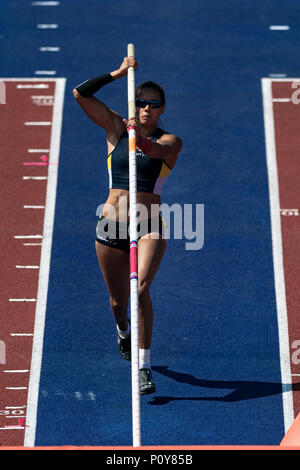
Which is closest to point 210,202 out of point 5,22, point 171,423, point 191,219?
point 191,219

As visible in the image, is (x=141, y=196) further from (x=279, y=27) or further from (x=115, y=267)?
(x=279, y=27)

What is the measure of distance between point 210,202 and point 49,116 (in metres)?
2.96

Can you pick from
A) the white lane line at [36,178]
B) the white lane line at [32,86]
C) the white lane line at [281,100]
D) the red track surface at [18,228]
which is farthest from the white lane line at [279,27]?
the white lane line at [36,178]

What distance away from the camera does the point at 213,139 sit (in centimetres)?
1391

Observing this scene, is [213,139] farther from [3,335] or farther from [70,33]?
[3,335]

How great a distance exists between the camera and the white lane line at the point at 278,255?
10.1 m

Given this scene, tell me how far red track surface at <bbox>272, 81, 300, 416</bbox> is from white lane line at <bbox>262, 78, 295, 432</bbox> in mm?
48

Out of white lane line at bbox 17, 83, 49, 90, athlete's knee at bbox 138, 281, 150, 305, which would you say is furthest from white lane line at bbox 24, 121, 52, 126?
athlete's knee at bbox 138, 281, 150, 305

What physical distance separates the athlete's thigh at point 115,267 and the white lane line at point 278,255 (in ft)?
6.12

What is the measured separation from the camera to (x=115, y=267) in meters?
9.98

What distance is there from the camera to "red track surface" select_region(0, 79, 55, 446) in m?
10.1

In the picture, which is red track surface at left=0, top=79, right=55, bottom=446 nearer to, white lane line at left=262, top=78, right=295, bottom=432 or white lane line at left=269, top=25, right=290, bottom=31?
white lane line at left=262, top=78, right=295, bottom=432

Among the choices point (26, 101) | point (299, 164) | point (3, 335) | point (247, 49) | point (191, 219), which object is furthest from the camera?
point (247, 49)

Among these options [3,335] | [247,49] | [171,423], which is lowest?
[171,423]
